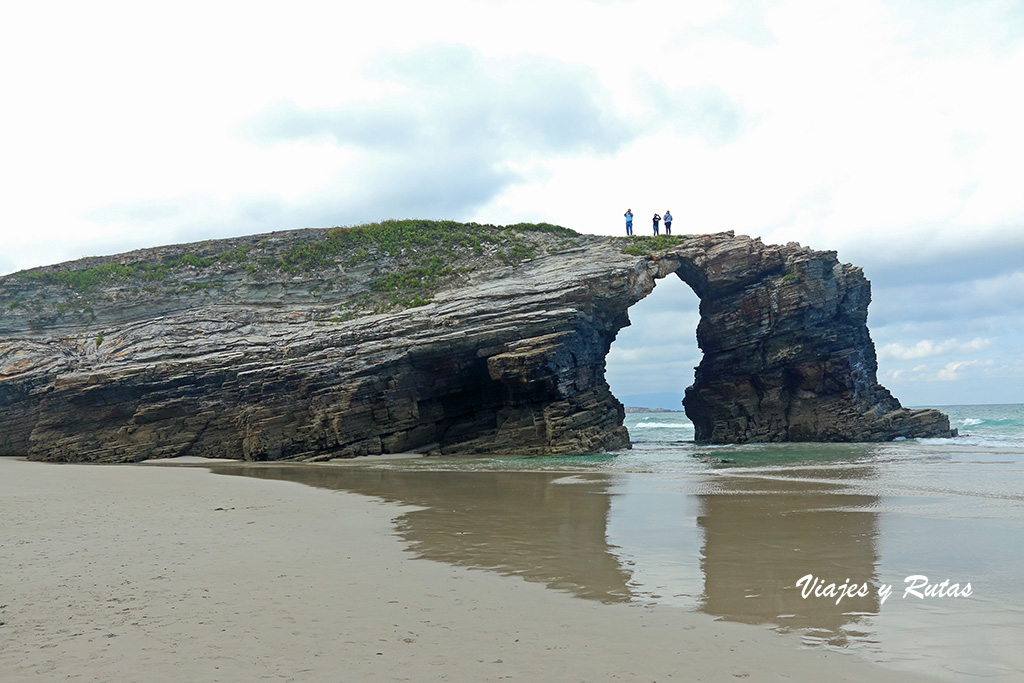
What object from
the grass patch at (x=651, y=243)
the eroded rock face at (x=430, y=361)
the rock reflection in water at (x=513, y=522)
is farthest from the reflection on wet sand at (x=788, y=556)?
the grass patch at (x=651, y=243)

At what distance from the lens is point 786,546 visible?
8.58 meters

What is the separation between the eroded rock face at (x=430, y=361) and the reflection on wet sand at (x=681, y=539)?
13700 mm

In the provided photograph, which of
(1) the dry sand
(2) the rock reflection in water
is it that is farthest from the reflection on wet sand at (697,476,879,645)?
(2) the rock reflection in water

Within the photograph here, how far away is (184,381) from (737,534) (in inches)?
1080

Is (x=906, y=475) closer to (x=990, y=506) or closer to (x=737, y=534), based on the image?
(x=990, y=506)

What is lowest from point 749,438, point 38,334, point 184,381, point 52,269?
point 749,438

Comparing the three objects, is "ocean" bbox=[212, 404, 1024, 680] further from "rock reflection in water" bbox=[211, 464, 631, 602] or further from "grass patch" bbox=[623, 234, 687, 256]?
"grass patch" bbox=[623, 234, 687, 256]

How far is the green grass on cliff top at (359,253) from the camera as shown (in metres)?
37.3

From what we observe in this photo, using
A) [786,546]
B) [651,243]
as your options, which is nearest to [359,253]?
[651,243]

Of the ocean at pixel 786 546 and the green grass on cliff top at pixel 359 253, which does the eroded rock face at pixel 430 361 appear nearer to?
the green grass on cliff top at pixel 359 253

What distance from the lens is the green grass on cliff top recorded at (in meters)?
37.3

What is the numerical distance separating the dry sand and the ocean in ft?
1.81

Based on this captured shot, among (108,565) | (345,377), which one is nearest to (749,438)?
(345,377)

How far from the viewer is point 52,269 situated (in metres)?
38.5
